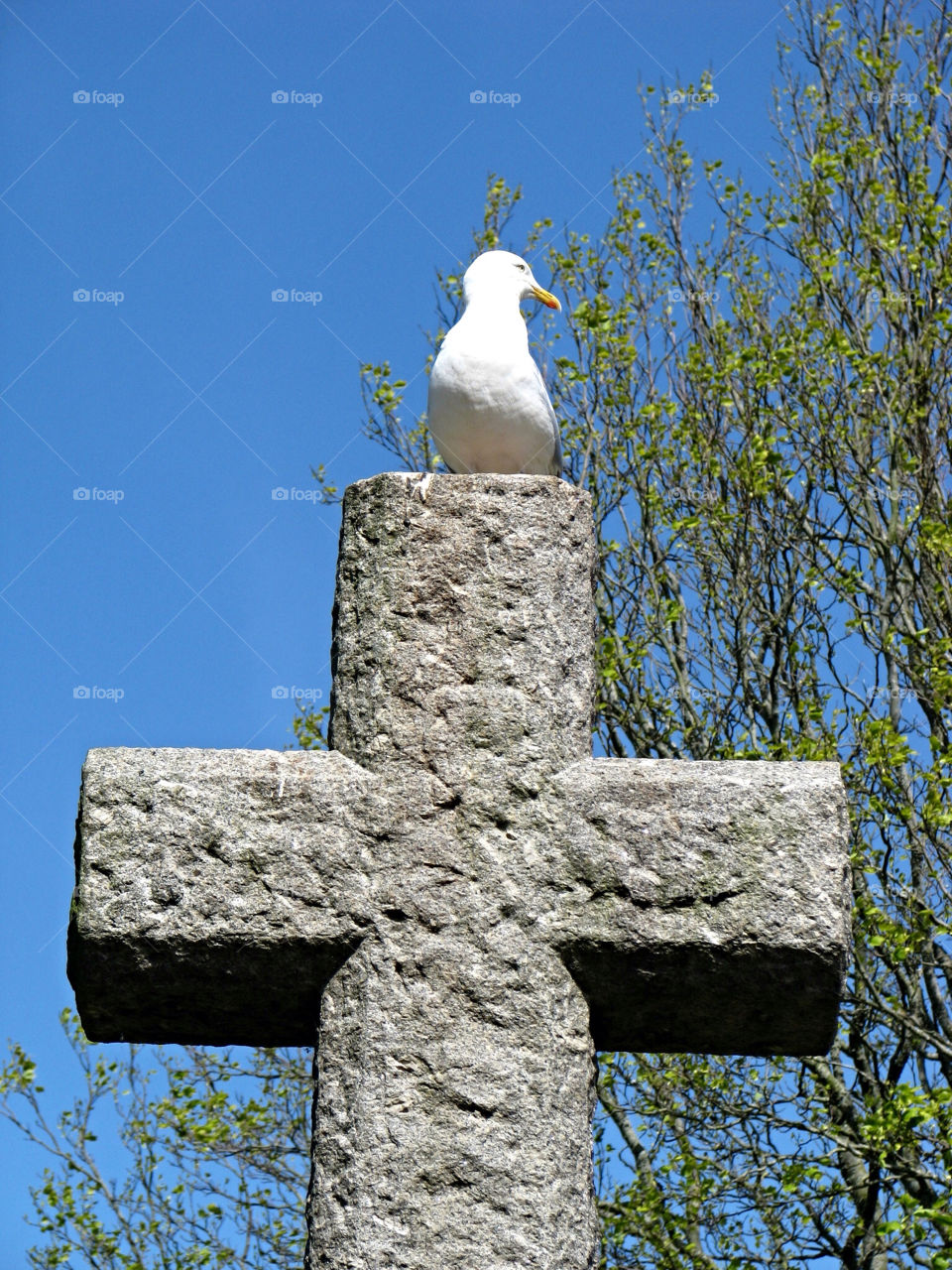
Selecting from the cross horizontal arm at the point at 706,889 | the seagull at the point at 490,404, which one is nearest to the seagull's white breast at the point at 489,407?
the seagull at the point at 490,404

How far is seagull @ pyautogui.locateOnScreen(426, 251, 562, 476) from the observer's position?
3.94 meters

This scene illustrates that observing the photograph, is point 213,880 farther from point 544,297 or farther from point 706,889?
point 544,297

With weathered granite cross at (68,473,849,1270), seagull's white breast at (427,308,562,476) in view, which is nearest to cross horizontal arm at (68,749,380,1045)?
weathered granite cross at (68,473,849,1270)

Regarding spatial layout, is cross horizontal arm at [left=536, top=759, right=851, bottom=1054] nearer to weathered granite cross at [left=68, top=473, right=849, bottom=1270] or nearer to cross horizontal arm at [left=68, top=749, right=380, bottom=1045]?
weathered granite cross at [left=68, top=473, right=849, bottom=1270]

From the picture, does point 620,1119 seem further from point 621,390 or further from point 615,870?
point 615,870

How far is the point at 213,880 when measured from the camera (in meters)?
3.03

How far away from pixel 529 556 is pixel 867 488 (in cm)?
869

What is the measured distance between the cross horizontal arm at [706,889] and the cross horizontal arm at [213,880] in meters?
→ 0.43

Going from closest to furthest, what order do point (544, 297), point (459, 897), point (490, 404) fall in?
1. point (459, 897)
2. point (490, 404)
3. point (544, 297)

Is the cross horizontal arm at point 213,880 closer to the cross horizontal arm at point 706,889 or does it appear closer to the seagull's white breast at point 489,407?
the cross horizontal arm at point 706,889

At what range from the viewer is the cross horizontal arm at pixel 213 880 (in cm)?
301

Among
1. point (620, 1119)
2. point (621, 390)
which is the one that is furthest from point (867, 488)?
point (620, 1119)

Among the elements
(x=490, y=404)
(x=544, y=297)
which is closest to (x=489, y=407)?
(x=490, y=404)

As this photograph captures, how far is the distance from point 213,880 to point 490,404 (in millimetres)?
1508
